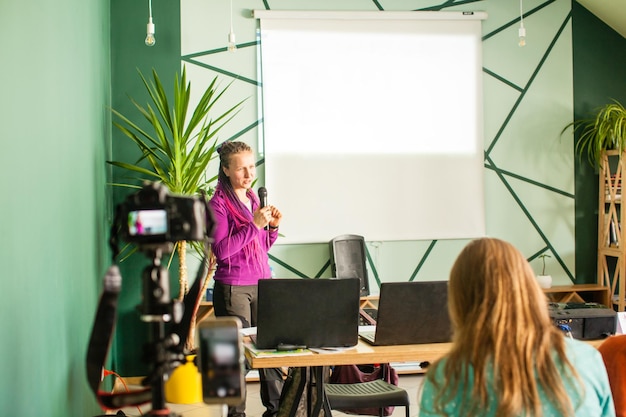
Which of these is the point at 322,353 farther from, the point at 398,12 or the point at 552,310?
the point at 398,12

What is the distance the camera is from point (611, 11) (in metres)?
5.70

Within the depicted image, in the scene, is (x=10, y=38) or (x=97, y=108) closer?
(x=10, y=38)

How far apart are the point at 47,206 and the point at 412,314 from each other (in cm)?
144

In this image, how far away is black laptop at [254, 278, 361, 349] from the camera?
2602 mm

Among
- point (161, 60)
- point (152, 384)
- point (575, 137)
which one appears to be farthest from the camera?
point (575, 137)

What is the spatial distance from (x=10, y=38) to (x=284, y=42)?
11.1 ft

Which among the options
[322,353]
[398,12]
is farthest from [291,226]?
[322,353]

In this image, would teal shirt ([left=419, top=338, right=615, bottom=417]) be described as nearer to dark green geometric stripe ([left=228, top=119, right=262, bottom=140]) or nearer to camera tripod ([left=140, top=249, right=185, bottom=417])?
camera tripod ([left=140, top=249, right=185, bottom=417])

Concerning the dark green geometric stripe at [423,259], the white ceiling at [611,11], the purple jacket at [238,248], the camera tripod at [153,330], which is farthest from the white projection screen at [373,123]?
the camera tripod at [153,330]

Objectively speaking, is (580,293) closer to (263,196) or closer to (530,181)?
(530,181)

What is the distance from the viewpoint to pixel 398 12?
5590 millimetres

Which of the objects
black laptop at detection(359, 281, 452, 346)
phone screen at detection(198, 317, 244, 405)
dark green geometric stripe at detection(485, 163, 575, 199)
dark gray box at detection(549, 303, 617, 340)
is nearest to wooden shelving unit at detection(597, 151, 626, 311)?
dark green geometric stripe at detection(485, 163, 575, 199)

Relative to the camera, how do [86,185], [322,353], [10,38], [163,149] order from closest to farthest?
[10,38] < [322,353] < [86,185] < [163,149]

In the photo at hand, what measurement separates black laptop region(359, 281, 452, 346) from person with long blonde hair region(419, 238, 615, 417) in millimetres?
979
